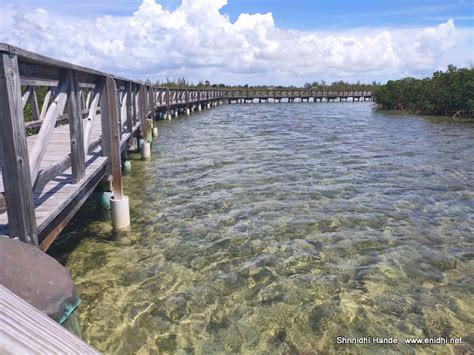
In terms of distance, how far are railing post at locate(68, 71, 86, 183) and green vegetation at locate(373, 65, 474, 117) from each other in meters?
30.4

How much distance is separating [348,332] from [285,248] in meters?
2.09

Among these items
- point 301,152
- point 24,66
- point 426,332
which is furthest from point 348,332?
point 301,152

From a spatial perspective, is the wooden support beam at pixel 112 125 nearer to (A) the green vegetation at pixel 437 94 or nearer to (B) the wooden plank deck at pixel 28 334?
(B) the wooden plank deck at pixel 28 334

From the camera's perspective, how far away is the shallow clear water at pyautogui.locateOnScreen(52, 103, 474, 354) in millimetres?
4008

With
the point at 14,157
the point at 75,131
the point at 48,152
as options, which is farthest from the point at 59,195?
the point at 48,152

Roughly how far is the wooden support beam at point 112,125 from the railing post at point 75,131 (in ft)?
4.06

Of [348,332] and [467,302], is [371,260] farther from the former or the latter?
[348,332]

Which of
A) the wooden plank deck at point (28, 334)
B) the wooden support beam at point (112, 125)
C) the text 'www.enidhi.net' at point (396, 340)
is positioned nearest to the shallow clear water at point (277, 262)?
the text 'www.enidhi.net' at point (396, 340)

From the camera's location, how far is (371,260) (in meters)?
5.53

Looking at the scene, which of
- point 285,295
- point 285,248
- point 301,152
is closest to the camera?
point 285,295

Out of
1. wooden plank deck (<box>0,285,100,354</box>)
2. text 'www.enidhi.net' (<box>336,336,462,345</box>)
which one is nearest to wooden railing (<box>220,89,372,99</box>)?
text 'www.enidhi.net' (<box>336,336,462,345</box>)

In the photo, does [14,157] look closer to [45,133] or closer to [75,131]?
[45,133]

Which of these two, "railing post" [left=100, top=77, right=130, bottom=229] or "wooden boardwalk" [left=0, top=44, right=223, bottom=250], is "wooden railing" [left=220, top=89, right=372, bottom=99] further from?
"wooden boardwalk" [left=0, top=44, right=223, bottom=250]

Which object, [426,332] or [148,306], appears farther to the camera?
[148,306]
